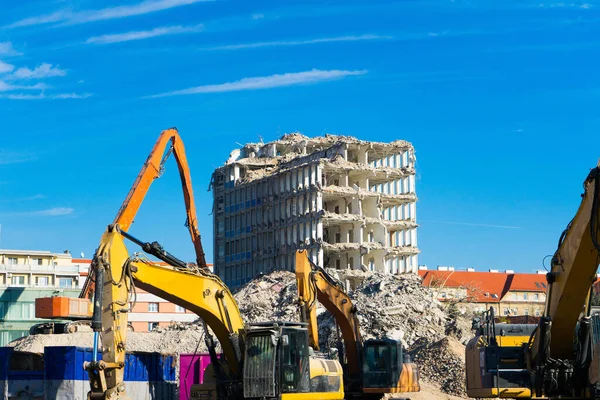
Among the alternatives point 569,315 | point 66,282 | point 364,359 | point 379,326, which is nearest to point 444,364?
point 379,326

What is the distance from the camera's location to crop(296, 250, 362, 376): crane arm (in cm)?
3212

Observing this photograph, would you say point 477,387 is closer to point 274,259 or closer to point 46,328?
point 46,328

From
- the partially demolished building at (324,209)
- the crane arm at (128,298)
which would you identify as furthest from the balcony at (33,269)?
the crane arm at (128,298)

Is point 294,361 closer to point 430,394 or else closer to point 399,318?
point 430,394

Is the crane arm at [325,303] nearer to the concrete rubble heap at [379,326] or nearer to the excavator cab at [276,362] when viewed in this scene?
the excavator cab at [276,362]

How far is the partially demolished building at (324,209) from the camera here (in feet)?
272

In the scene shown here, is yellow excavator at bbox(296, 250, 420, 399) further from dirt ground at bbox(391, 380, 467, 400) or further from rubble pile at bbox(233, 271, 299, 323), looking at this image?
rubble pile at bbox(233, 271, 299, 323)

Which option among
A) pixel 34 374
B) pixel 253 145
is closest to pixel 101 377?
pixel 34 374

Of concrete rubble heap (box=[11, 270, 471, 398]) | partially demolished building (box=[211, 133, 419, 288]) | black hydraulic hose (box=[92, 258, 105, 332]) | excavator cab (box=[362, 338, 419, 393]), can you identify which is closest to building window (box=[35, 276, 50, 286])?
partially demolished building (box=[211, 133, 419, 288])

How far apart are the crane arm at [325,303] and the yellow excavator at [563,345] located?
6480 mm

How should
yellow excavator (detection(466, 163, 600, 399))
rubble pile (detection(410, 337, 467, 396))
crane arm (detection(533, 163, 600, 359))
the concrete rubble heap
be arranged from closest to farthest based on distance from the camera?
crane arm (detection(533, 163, 600, 359)) → yellow excavator (detection(466, 163, 600, 399)) → rubble pile (detection(410, 337, 467, 396)) → the concrete rubble heap

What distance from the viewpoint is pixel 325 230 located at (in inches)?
3396

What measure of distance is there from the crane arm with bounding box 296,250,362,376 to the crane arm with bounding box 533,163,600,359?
8929 millimetres

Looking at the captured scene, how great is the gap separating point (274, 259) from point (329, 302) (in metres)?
52.0
